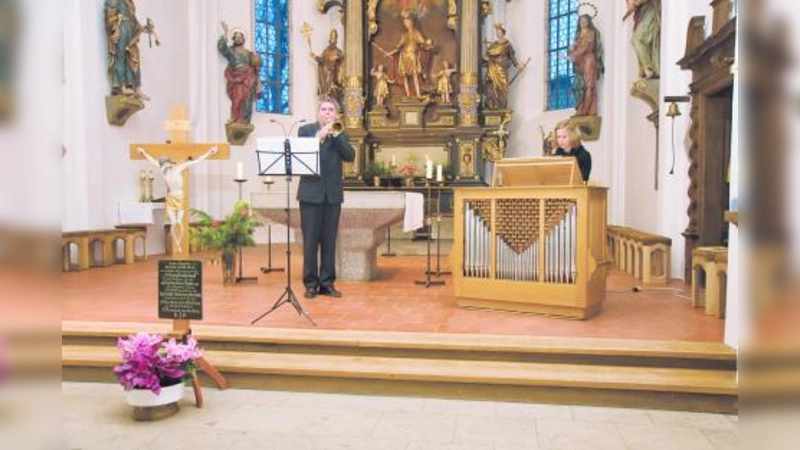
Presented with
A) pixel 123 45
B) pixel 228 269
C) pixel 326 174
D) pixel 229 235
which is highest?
pixel 123 45

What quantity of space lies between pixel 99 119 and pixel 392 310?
6174mm

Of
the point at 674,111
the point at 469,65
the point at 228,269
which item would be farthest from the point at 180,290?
the point at 469,65

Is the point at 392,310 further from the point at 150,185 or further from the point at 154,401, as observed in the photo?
the point at 150,185

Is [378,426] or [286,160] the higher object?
[286,160]

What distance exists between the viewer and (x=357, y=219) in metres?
6.73

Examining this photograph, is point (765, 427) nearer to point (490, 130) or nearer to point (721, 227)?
point (721, 227)

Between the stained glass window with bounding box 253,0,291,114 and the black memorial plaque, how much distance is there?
8.89 meters

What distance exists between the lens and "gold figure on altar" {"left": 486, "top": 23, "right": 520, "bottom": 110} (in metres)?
11.8

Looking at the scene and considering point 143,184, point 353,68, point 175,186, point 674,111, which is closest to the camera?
point 175,186

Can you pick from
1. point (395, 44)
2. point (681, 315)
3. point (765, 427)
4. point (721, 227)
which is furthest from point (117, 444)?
point (395, 44)

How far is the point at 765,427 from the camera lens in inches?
15.4

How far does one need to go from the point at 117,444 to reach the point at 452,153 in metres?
9.40

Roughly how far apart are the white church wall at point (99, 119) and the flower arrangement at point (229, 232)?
7.46 feet

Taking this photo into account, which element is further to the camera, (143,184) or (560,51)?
(560,51)
